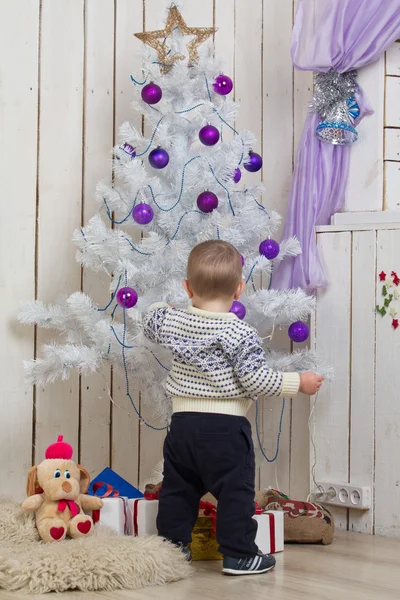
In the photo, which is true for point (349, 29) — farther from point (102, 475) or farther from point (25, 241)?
point (102, 475)

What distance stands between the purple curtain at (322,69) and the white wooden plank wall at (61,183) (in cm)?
42

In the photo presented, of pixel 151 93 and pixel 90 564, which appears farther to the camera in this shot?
pixel 151 93

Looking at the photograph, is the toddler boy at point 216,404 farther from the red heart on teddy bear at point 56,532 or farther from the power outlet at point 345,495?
the power outlet at point 345,495

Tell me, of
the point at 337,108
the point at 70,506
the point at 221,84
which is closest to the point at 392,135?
the point at 337,108

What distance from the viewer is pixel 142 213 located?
2.44 m

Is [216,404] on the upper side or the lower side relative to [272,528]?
upper

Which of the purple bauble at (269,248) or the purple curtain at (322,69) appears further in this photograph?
the purple curtain at (322,69)

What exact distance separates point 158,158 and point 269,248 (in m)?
0.43

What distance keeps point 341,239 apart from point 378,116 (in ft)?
1.37

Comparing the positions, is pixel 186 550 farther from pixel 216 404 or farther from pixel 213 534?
pixel 216 404

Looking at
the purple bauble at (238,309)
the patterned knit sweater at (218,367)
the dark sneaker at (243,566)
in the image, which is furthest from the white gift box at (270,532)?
the purple bauble at (238,309)

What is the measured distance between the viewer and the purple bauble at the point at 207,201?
8.16ft

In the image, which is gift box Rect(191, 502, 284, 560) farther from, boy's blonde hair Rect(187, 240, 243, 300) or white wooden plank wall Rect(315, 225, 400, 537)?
boy's blonde hair Rect(187, 240, 243, 300)

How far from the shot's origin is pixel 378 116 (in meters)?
2.83
